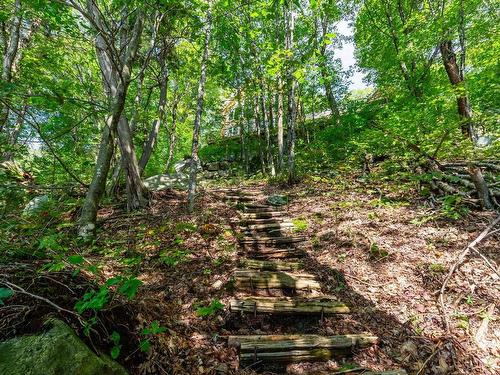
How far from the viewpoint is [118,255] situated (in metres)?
4.60

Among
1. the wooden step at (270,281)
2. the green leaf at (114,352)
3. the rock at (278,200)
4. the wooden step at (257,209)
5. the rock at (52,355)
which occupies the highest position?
the rock at (278,200)

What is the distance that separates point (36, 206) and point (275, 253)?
22.7ft

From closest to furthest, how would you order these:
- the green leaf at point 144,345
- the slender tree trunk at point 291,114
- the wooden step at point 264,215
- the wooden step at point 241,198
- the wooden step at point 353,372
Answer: the green leaf at point 144,345 < the wooden step at point 353,372 < the wooden step at point 264,215 < the wooden step at point 241,198 < the slender tree trunk at point 291,114

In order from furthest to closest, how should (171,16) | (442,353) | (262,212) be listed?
(262,212) < (171,16) < (442,353)

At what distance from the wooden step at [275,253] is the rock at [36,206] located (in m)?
5.45

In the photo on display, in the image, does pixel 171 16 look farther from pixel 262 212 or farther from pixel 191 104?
pixel 191 104

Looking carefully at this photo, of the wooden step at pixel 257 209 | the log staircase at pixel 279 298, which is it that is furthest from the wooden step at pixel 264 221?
the wooden step at pixel 257 209

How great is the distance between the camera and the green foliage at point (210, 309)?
3178mm

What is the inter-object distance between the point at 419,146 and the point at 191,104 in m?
15.1

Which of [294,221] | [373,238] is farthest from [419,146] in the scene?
[294,221]

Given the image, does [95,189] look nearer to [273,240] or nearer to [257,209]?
[273,240]

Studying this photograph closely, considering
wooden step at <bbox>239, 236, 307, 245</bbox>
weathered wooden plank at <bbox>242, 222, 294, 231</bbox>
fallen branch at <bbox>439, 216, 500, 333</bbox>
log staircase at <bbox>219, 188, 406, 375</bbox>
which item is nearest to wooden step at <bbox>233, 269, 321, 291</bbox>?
log staircase at <bbox>219, 188, 406, 375</bbox>

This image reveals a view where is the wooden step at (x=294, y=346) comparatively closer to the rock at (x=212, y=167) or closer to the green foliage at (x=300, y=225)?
the green foliage at (x=300, y=225)

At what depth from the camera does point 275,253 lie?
5.04m
